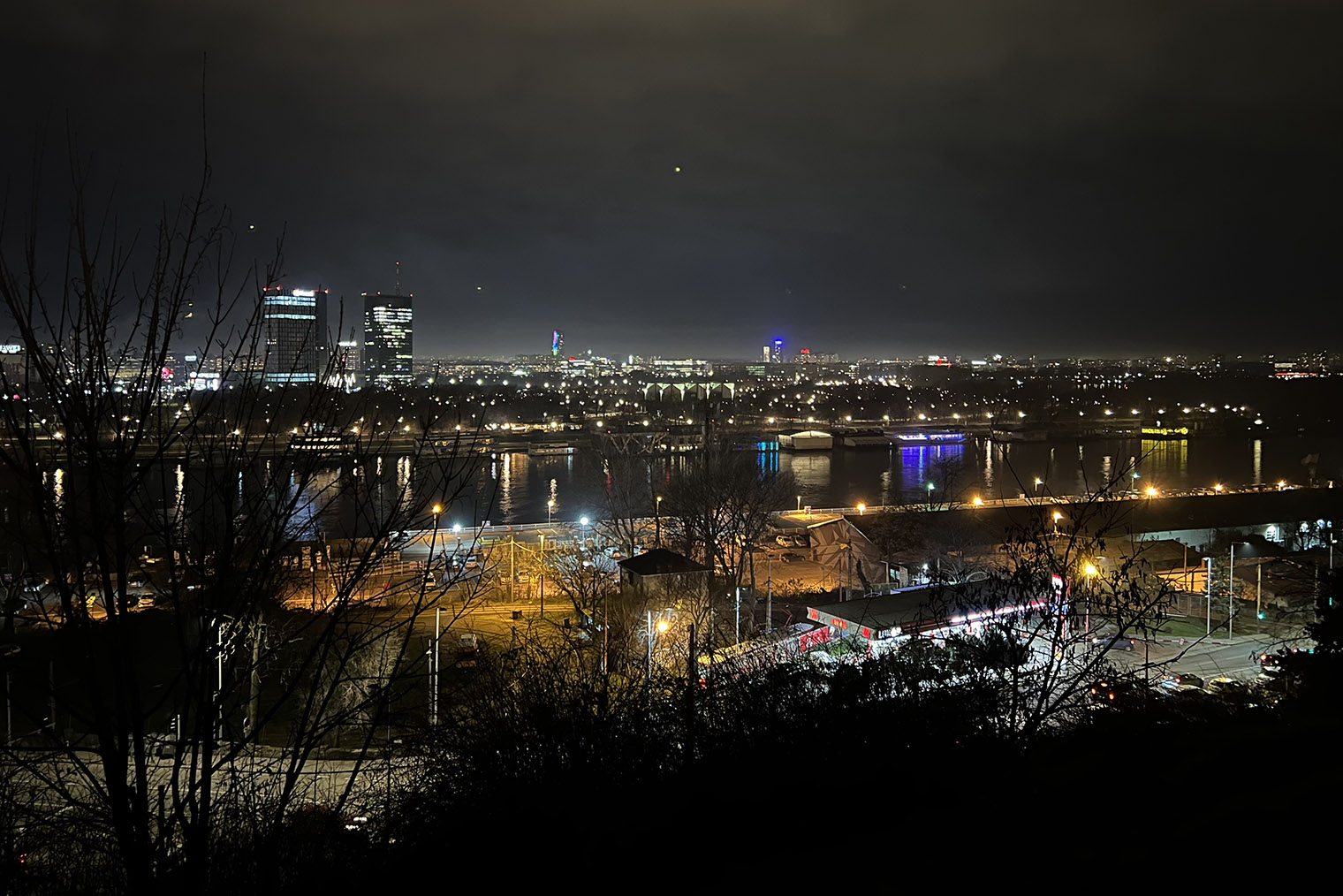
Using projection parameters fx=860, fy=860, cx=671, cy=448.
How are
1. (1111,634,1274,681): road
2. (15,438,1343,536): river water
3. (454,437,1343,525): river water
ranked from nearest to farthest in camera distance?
(1111,634,1274,681): road, (15,438,1343,536): river water, (454,437,1343,525): river water

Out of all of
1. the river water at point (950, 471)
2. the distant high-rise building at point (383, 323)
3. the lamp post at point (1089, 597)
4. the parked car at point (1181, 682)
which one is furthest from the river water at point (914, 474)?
the parked car at point (1181, 682)

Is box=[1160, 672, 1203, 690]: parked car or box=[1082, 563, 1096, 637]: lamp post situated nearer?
box=[1082, 563, 1096, 637]: lamp post

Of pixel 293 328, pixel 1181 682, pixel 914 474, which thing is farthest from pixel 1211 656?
pixel 914 474

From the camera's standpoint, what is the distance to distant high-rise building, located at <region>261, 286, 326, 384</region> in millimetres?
1292

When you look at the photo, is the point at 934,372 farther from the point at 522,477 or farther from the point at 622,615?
the point at 622,615

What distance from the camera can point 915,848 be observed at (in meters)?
1.40

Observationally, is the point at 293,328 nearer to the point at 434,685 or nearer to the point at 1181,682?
the point at 434,685

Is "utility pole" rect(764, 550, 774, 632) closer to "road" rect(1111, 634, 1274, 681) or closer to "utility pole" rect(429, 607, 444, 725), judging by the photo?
"road" rect(1111, 634, 1274, 681)

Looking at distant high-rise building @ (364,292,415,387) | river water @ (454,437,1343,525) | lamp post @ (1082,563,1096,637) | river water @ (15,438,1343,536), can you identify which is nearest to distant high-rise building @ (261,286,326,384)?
distant high-rise building @ (364,292,415,387)

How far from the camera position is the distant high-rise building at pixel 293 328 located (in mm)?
1292

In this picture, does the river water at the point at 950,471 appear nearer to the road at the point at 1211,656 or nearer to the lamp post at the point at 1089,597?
the road at the point at 1211,656

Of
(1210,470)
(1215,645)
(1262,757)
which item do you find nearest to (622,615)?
(1215,645)

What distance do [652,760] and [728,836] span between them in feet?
0.70

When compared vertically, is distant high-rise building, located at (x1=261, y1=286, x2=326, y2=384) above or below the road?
above
